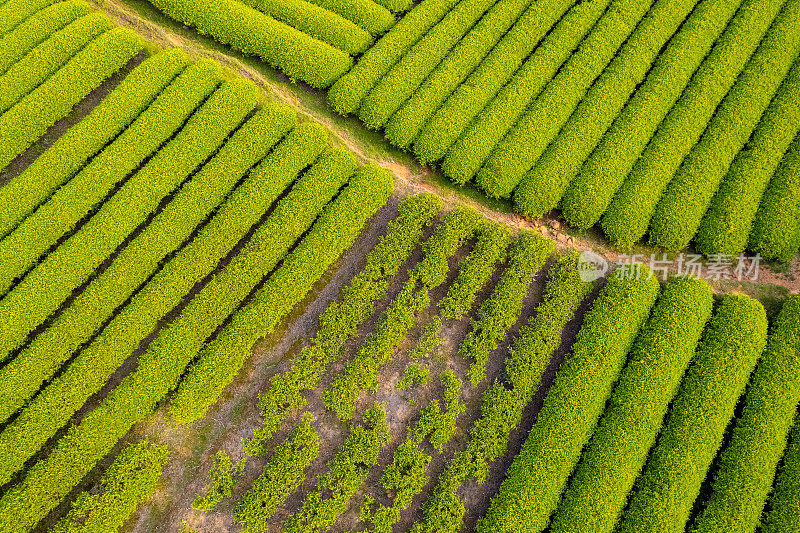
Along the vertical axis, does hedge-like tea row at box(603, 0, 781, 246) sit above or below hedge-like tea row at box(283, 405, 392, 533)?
above

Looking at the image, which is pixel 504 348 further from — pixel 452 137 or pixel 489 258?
pixel 452 137

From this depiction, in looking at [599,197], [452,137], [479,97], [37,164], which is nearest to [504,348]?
[599,197]

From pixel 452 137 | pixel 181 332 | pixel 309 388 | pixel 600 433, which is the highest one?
pixel 452 137

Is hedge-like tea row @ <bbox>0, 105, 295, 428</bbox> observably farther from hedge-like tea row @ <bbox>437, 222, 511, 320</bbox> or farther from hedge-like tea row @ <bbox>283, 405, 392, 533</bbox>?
hedge-like tea row @ <bbox>283, 405, 392, 533</bbox>

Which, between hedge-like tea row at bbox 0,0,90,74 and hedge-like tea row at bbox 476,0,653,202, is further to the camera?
hedge-like tea row at bbox 0,0,90,74

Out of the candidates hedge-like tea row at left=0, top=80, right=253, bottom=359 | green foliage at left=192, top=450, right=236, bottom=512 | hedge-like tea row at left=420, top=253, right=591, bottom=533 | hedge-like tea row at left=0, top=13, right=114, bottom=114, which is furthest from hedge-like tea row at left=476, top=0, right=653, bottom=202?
hedge-like tea row at left=0, top=13, right=114, bottom=114

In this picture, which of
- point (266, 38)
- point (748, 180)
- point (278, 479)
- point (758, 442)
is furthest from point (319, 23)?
point (758, 442)

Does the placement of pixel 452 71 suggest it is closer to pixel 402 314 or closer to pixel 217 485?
pixel 402 314
